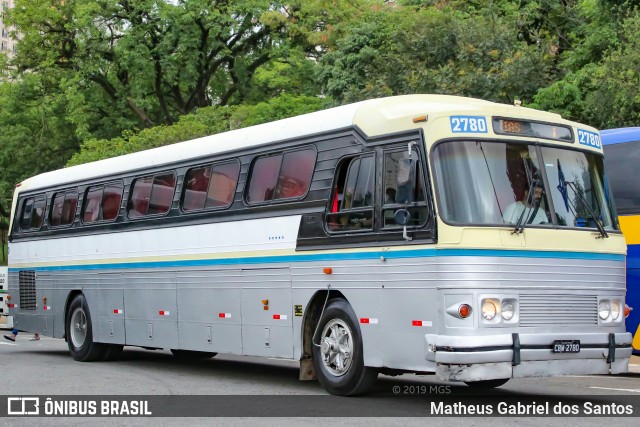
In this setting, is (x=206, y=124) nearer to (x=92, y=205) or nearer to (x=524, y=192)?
(x=92, y=205)

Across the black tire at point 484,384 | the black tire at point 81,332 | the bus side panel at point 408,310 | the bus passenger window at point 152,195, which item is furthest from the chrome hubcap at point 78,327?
the bus side panel at point 408,310

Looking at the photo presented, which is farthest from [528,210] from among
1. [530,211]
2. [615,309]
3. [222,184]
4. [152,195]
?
[152,195]

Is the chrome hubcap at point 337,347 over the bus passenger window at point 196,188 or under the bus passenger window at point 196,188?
under

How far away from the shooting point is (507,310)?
10664mm

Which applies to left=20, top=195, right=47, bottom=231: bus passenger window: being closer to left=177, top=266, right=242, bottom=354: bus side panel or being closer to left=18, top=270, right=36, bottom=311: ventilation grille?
left=18, top=270, right=36, bottom=311: ventilation grille

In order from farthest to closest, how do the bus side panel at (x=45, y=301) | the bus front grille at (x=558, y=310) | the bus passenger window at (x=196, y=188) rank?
the bus side panel at (x=45, y=301) → the bus passenger window at (x=196, y=188) → the bus front grille at (x=558, y=310)

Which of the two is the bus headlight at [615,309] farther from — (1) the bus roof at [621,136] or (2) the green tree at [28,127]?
(2) the green tree at [28,127]

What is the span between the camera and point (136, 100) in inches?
1871

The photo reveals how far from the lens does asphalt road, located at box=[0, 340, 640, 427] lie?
10.3m

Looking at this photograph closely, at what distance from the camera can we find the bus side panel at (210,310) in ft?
47.9

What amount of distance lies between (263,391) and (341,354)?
1407mm

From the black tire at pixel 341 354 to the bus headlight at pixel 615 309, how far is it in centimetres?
278

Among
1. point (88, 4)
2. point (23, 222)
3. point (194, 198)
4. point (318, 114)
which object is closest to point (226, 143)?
point (194, 198)

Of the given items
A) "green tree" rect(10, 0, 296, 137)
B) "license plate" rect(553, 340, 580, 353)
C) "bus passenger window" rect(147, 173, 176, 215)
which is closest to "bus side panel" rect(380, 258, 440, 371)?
"license plate" rect(553, 340, 580, 353)
